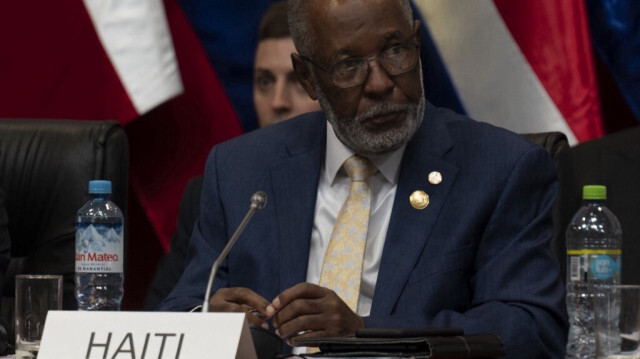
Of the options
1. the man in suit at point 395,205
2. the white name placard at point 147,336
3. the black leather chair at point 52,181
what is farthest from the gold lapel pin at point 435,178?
the black leather chair at point 52,181

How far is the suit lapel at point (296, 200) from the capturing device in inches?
106

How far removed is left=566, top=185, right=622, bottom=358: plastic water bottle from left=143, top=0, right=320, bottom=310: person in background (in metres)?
1.21

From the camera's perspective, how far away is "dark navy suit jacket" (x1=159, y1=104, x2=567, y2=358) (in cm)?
246

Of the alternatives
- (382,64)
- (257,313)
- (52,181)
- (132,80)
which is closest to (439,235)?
(382,64)

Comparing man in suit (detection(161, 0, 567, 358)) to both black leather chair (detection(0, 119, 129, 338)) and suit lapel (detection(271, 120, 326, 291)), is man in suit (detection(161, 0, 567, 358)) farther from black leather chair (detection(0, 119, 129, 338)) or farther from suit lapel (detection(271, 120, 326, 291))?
black leather chair (detection(0, 119, 129, 338))

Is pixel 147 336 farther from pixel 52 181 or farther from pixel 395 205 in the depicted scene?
pixel 52 181

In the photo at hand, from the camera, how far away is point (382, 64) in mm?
2621

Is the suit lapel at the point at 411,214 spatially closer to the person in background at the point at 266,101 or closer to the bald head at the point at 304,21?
the bald head at the point at 304,21

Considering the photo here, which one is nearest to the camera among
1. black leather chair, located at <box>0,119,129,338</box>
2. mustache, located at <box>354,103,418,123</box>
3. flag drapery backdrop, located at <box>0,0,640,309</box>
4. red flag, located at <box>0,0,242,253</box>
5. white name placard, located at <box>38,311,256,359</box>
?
white name placard, located at <box>38,311,256,359</box>

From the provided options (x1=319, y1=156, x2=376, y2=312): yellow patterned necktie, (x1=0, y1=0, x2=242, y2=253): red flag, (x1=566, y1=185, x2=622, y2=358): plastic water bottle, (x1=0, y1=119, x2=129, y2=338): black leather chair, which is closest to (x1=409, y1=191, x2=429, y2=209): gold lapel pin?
(x1=319, y1=156, x2=376, y2=312): yellow patterned necktie

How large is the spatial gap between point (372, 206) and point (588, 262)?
2.12ft

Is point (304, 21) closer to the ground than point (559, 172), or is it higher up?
higher up

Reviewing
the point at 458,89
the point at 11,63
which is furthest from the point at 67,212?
the point at 458,89

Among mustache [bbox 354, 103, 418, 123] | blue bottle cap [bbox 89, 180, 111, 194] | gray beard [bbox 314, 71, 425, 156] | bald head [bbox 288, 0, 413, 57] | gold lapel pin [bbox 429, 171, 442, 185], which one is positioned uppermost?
bald head [bbox 288, 0, 413, 57]
